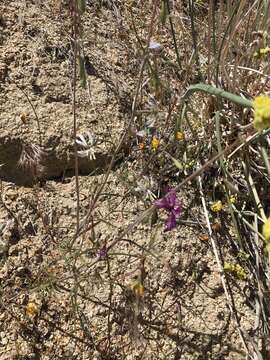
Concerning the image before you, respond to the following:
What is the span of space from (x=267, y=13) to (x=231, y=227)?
665mm

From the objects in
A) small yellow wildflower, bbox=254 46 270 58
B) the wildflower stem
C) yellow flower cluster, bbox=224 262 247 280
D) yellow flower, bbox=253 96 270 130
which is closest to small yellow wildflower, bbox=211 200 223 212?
yellow flower cluster, bbox=224 262 247 280

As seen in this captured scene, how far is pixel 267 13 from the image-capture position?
62.7 inches

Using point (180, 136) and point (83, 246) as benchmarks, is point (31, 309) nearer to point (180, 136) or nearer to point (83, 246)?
point (83, 246)

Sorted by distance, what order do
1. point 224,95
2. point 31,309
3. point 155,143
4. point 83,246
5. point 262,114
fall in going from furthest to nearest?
point 155,143 < point 83,246 < point 31,309 < point 224,95 < point 262,114

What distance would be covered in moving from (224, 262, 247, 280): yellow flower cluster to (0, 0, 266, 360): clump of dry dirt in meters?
0.04

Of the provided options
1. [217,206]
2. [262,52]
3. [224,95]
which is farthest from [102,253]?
[262,52]

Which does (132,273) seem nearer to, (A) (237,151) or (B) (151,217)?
(B) (151,217)

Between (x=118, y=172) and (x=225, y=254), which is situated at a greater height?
(x=118, y=172)

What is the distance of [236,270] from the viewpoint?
1.39m

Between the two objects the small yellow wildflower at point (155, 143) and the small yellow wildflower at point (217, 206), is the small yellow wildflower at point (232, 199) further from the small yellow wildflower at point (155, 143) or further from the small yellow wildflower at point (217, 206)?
the small yellow wildflower at point (155, 143)

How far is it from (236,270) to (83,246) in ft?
1.35

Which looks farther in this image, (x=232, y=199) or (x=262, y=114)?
(x=232, y=199)

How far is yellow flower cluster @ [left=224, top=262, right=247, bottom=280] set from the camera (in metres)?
1.38

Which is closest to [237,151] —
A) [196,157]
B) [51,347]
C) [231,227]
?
[196,157]
